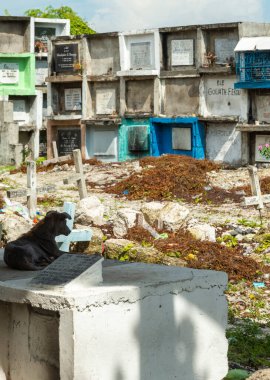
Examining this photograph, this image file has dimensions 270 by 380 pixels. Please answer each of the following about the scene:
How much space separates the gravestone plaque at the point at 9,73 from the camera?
4019cm

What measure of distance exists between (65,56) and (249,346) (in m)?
30.2

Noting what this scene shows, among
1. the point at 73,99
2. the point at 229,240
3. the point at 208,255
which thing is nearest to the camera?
the point at 208,255

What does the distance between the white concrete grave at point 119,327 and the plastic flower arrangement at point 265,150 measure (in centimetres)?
2442

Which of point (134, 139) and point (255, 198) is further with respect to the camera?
point (134, 139)

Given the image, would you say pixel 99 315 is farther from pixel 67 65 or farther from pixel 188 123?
pixel 67 65

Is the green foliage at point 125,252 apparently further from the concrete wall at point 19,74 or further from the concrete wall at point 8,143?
the concrete wall at point 19,74

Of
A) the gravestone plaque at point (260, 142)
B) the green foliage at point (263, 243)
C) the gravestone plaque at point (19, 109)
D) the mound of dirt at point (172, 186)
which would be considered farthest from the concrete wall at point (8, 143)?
Answer: the green foliage at point (263, 243)

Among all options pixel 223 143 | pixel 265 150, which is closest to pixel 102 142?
pixel 223 143

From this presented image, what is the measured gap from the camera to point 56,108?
1537 inches

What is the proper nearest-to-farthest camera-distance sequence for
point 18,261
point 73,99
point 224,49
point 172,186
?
point 18,261
point 172,186
point 224,49
point 73,99

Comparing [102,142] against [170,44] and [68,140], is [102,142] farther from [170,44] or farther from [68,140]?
[170,44]

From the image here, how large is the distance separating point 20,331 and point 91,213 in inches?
426

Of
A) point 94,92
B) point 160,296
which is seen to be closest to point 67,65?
point 94,92

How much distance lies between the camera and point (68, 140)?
38.8m
